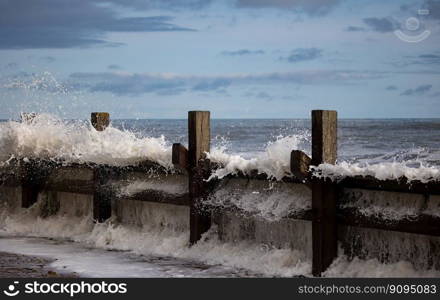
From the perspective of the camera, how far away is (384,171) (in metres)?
7.21

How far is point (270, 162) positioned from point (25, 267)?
122 inches

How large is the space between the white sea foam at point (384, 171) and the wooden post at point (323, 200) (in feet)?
0.39

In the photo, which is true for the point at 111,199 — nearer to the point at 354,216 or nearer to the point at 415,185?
the point at 354,216

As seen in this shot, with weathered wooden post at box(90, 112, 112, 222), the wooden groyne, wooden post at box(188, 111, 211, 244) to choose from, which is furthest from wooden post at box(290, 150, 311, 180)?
weathered wooden post at box(90, 112, 112, 222)

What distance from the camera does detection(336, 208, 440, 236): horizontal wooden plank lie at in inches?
269

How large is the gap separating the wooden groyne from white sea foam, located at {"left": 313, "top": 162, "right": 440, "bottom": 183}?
5cm

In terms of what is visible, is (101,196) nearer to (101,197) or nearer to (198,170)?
(101,197)

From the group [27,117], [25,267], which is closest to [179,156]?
[25,267]

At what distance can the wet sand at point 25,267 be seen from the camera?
7730 millimetres

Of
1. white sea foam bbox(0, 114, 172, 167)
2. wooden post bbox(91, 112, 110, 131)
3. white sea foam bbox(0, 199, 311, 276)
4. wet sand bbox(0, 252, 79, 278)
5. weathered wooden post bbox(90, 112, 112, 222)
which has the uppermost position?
wooden post bbox(91, 112, 110, 131)

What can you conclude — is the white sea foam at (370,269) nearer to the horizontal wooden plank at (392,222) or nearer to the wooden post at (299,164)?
the horizontal wooden plank at (392,222)

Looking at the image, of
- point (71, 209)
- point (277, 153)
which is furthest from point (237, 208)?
point (71, 209)

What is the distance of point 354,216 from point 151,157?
10.7 feet

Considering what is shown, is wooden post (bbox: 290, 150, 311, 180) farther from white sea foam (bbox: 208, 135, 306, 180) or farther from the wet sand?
the wet sand
